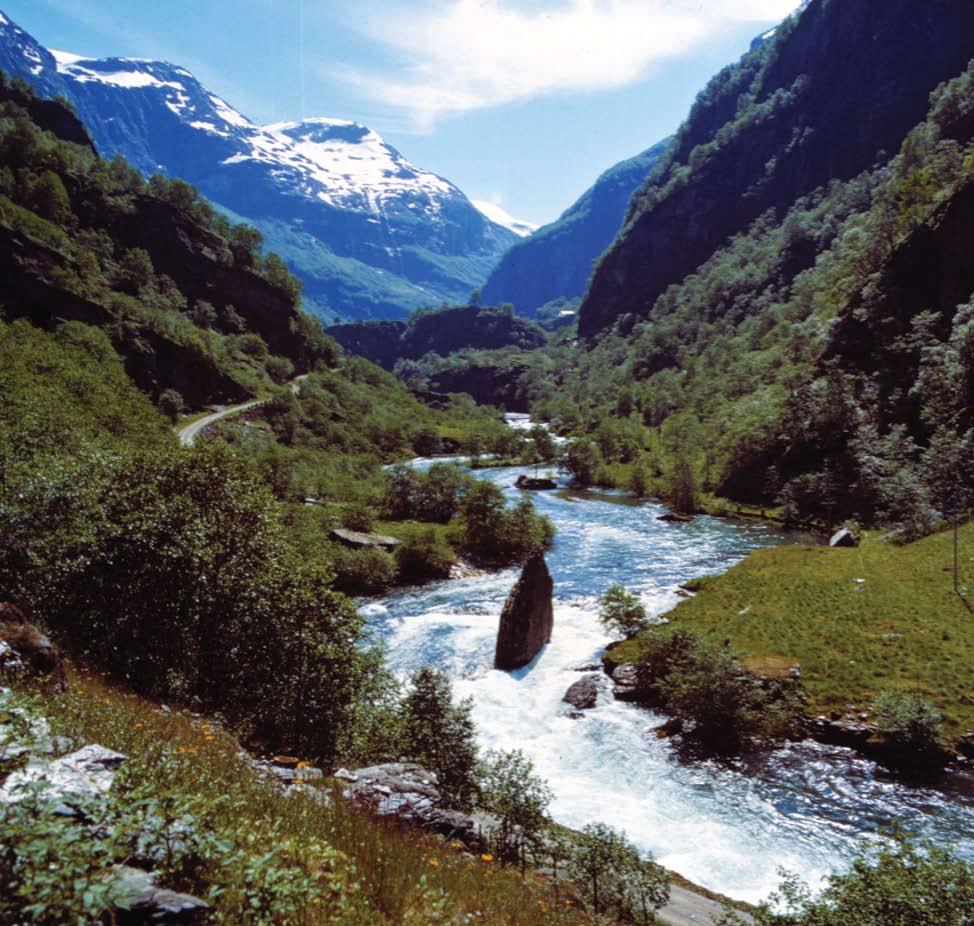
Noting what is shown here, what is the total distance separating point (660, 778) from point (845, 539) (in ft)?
147

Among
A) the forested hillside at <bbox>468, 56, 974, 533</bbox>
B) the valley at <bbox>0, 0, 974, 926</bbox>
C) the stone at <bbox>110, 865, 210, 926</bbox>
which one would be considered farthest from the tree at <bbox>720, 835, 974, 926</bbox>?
the forested hillside at <bbox>468, 56, 974, 533</bbox>

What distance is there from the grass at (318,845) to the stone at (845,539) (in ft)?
190

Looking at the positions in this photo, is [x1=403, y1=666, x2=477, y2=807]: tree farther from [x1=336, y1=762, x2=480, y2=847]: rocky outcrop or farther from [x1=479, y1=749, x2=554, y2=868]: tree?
[x1=336, y1=762, x2=480, y2=847]: rocky outcrop

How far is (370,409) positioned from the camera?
15688 centimetres

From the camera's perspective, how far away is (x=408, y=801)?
14.8 m

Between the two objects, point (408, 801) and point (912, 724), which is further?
point (912, 724)

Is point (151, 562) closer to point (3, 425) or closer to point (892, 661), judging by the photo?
point (3, 425)

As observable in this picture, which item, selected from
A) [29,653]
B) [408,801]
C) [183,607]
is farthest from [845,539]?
[29,653]

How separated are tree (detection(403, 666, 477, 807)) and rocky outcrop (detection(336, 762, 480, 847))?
2.06 m

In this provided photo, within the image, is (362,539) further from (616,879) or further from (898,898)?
(898,898)

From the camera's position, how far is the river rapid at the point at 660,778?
21.8 m

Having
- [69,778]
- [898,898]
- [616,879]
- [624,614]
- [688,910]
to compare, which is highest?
[69,778]

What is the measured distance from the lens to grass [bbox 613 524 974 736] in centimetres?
3020

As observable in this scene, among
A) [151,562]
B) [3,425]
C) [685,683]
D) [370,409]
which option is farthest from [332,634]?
[370,409]
